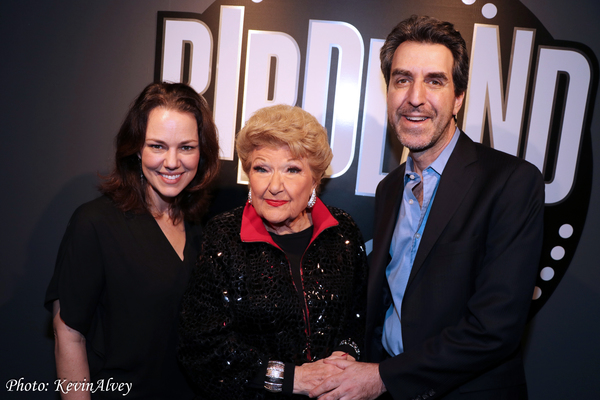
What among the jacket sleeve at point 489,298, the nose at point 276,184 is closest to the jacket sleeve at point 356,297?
the jacket sleeve at point 489,298

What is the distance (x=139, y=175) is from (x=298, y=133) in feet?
3.02

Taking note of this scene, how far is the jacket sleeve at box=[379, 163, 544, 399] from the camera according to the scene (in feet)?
5.81

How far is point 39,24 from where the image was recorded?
3037mm

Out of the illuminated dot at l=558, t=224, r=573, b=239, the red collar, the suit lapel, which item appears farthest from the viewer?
the illuminated dot at l=558, t=224, r=573, b=239

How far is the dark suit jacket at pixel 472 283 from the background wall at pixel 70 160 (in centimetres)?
114

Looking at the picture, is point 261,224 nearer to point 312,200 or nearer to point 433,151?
point 312,200

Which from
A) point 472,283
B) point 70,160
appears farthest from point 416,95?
point 70,160

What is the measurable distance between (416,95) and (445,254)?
77cm

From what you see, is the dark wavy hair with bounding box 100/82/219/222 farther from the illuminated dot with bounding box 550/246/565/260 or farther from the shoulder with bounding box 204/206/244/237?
the illuminated dot with bounding box 550/246/565/260

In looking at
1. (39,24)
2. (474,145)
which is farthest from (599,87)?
(39,24)

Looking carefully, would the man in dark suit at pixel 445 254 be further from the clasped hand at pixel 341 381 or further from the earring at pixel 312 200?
the earring at pixel 312 200

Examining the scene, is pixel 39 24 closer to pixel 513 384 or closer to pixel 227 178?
pixel 227 178

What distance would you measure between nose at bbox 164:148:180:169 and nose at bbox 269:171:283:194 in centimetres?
52

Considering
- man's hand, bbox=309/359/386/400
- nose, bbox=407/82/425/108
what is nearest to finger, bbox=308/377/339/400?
man's hand, bbox=309/359/386/400
